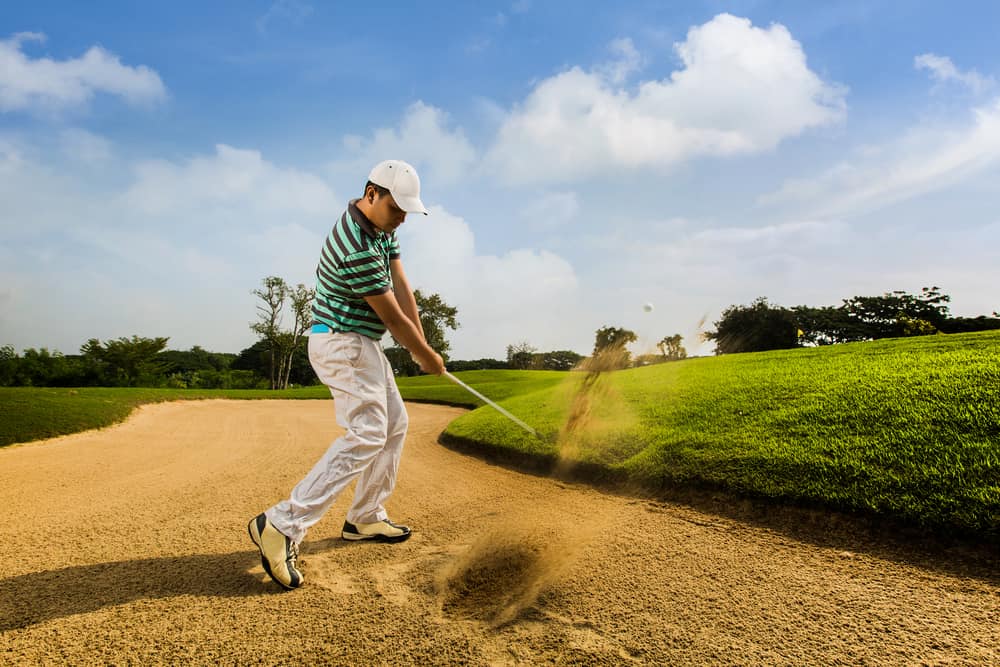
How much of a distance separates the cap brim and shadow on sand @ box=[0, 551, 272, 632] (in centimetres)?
286

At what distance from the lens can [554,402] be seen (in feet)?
39.0

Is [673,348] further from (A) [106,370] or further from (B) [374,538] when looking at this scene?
(A) [106,370]

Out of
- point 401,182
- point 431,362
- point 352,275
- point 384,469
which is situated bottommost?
point 384,469

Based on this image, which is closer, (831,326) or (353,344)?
(353,344)

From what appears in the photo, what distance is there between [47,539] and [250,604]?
275cm

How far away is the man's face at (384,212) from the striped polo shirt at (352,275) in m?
0.06

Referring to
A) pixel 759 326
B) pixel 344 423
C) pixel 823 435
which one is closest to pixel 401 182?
pixel 344 423

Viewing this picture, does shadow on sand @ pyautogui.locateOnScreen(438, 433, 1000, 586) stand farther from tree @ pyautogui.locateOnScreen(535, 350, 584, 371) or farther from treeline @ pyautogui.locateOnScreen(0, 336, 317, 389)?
treeline @ pyautogui.locateOnScreen(0, 336, 317, 389)

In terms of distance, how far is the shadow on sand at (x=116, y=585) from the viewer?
336 cm

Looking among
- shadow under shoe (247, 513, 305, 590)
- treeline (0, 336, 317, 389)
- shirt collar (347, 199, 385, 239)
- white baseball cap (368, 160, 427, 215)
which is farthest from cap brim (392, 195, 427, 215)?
treeline (0, 336, 317, 389)

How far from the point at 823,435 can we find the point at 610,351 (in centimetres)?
274

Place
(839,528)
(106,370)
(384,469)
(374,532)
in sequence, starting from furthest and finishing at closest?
(106,370) → (839,528) → (374,532) → (384,469)

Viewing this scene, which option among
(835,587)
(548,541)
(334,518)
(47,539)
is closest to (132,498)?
(47,539)

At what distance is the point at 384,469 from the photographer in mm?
4496
